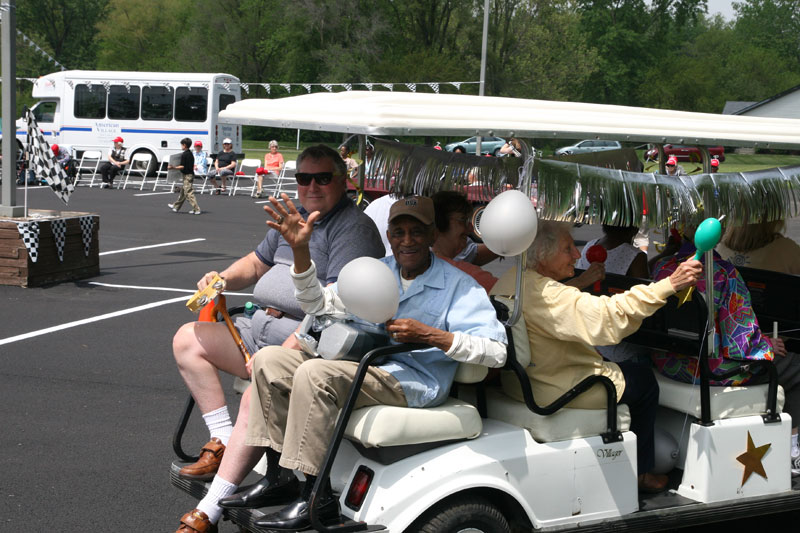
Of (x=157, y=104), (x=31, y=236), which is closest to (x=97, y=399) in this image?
(x=31, y=236)

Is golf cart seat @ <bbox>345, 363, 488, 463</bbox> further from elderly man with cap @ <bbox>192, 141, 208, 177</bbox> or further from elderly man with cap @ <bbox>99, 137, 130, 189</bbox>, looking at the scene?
elderly man with cap @ <bbox>192, 141, 208, 177</bbox>

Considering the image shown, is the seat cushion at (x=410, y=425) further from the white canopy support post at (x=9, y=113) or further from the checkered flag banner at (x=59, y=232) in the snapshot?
the white canopy support post at (x=9, y=113)

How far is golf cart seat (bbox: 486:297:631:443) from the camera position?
3885 millimetres

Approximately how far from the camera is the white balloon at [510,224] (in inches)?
141

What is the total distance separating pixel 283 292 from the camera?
14.4ft

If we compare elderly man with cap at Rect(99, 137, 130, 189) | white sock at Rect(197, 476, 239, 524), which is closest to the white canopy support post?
white sock at Rect(197, 476, 239, 524)

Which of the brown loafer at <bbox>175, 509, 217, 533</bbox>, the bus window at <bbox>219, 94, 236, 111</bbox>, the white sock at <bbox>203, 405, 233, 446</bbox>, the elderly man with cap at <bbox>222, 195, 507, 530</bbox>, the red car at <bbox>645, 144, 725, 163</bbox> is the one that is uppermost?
the bus window at <bbox>219, 94, 236, 111</bbox>

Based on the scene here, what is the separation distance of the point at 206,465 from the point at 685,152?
2.64 m

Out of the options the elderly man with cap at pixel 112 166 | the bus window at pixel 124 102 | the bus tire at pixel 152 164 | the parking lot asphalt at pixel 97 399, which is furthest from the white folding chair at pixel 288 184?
the parking lot asphalt at pixel 97 399

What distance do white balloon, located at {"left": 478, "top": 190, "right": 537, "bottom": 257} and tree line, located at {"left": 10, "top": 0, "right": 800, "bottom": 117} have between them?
48453mm

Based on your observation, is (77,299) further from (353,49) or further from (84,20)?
(84,20)

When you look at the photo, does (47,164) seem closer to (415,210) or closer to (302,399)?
(415,210)

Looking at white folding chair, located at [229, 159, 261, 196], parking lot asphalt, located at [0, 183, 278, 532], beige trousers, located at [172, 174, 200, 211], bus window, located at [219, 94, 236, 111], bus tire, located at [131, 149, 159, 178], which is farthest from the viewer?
bus window, located at [219, 94, 236, 111]

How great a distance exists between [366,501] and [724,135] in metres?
2.11
